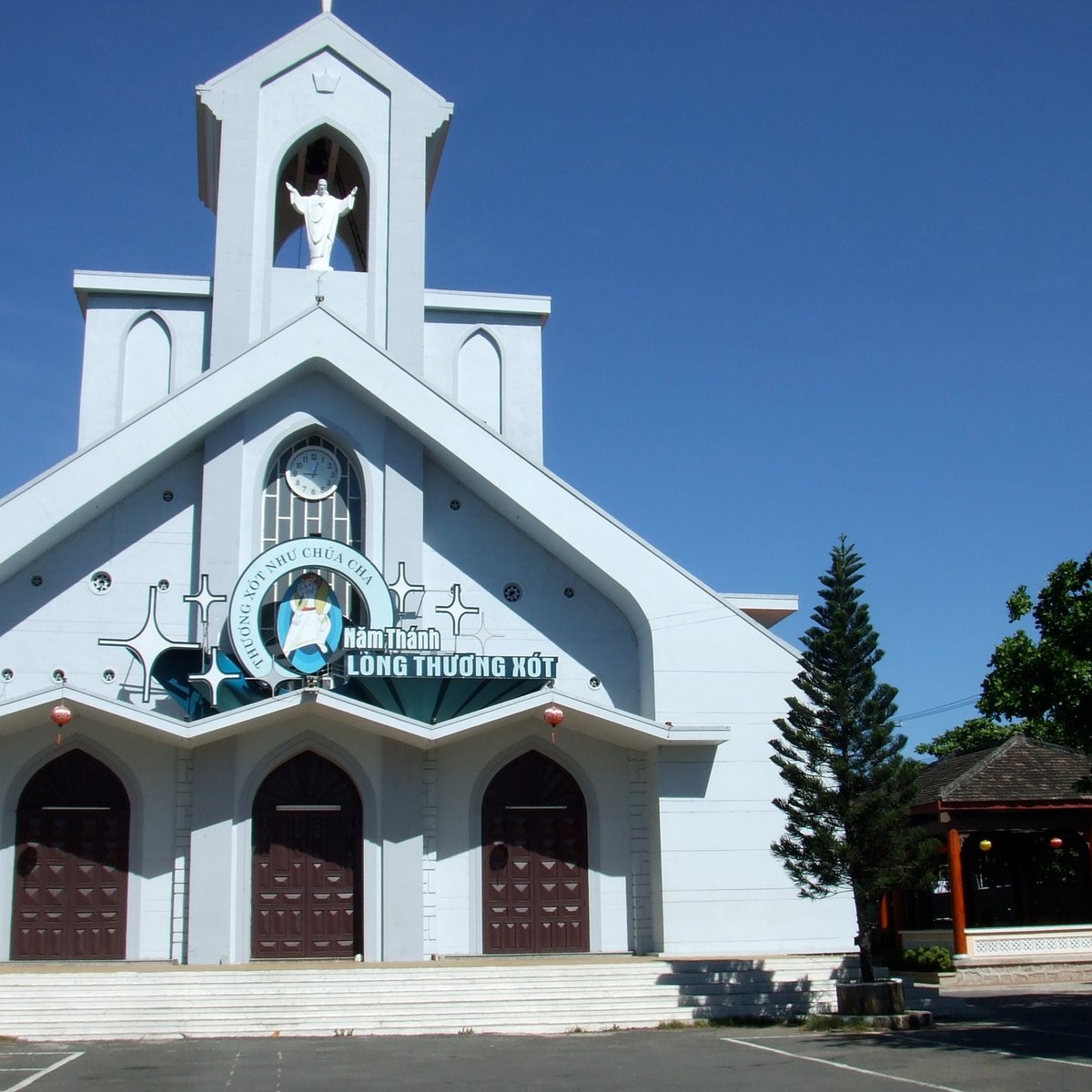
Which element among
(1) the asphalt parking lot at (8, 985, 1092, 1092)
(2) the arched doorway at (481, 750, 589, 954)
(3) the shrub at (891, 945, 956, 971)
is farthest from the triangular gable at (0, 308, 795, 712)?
(3) the shrub at (891, 945, 956, 971)

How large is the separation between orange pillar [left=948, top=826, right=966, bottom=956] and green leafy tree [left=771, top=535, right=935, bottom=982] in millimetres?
10476

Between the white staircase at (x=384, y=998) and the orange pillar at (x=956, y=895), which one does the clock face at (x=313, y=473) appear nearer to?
the white staircase at (x=384, y=998)

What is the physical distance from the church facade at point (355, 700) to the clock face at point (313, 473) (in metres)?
0.08

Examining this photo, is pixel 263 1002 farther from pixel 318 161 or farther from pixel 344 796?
pixel 318 161

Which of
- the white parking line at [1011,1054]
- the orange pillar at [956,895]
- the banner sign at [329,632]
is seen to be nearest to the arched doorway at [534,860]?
the banner sign at [329,632]

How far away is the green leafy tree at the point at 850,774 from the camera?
17938 millimetres

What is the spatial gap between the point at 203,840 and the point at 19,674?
4.06 meters

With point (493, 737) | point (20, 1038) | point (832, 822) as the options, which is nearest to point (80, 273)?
point (493, 737)

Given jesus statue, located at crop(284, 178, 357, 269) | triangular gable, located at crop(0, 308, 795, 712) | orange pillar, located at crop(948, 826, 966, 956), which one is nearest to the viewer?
triangular gable, located at crop(0, 308, 795, 712)

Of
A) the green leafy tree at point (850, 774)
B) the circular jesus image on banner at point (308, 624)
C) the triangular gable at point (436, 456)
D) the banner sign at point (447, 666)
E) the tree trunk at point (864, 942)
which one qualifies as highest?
the triangular gable at point (436, 456)

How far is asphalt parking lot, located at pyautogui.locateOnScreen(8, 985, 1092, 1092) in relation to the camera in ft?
41.6

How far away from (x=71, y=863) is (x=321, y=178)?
14.6 m

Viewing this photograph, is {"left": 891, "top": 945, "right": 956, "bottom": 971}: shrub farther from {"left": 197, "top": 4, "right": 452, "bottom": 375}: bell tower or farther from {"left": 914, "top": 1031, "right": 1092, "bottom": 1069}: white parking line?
{"left": 197, "top": 4, "right": 452, "bottom": 375}: bell tower

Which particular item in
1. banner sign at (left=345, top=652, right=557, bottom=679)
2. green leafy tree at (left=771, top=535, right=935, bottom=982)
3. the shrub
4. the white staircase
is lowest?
the shrub
